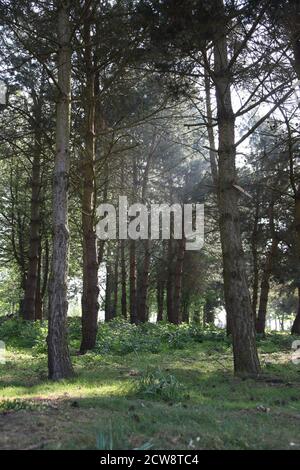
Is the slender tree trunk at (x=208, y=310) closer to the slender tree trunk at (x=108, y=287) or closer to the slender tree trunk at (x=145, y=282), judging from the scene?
the slender tree trunk at (x=108, y=287)

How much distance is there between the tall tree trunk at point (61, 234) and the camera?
856 cm

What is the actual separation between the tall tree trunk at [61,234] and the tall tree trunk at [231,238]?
10.4 ft

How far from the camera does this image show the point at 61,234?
8812 millimetres

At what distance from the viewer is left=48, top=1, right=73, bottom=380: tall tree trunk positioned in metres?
8.56

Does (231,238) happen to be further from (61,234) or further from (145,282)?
(145,282)

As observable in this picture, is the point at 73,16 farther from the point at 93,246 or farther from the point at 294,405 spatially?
the point at 294,405

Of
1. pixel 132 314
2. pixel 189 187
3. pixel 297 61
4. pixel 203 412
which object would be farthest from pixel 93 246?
pixel 189 187

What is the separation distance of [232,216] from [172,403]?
474 cm

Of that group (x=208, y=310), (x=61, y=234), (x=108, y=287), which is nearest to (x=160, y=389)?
(x=61, y=234)

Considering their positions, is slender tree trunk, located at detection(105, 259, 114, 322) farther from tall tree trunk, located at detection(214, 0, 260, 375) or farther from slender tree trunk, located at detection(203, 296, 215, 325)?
tall tree trunk, located at detection(214, 0, 260, 375)

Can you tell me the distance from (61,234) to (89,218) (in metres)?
4.41

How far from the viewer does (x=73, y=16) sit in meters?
11.2

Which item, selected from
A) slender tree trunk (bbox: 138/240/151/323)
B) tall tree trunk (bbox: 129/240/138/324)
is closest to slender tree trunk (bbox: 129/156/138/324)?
tall tree trunk (bbox: 129/240/138/324)

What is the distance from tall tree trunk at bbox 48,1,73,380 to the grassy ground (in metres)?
0.47
